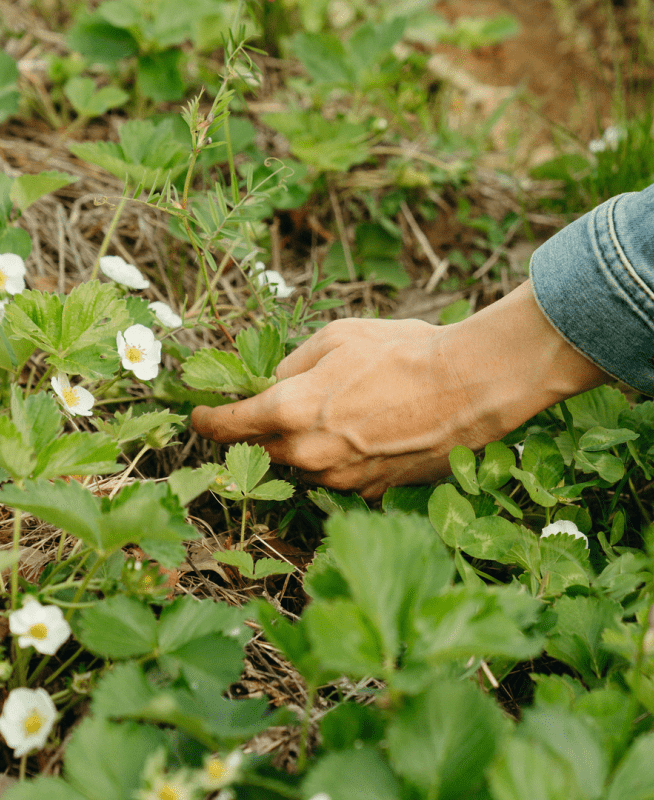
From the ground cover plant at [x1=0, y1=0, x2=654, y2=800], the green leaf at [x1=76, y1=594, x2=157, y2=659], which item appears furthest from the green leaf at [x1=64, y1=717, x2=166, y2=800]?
→ the green leaf at [x1=76, y1=594, x2=157, y2=659]

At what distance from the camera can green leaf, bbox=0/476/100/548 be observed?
2.55 ft

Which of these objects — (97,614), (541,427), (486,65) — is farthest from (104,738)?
(486,65)

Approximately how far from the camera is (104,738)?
67 centimetres

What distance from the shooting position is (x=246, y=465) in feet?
3.89

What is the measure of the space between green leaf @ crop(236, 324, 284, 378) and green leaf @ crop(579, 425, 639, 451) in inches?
25.5

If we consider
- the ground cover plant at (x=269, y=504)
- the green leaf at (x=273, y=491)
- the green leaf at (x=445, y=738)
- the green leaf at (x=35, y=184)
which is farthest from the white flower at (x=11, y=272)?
the green leaf at (x=445, y=738)

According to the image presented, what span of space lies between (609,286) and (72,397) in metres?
1.00

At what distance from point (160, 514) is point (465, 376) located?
70 centimetres

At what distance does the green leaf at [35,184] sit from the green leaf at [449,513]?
1029 millimetres

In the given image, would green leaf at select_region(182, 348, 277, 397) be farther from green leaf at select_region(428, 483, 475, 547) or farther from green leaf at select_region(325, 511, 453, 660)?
green leaf at select_region(325, 511, 453, 660)

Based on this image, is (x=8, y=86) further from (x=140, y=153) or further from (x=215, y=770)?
(x=215, y=770)

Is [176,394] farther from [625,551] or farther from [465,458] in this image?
[625,551]

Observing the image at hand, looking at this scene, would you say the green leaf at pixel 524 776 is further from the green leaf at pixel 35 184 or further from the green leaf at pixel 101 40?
the green leaf at pixel 101 40

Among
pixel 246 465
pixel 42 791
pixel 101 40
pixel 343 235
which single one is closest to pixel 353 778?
pixel 42 791
